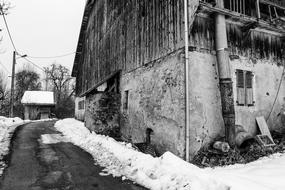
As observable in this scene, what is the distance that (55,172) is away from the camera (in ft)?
18.5

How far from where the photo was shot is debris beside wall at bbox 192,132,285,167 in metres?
6.20

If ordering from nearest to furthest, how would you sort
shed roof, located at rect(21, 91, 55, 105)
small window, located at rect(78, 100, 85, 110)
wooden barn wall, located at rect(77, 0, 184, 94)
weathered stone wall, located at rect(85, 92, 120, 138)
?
wooden barn wall, located at rect(77, 0, 184, 94) < weathered stone wall, located at rect(85, 92, 120, 138) < small window, located at rect(78, 100, 85, 110) < shed roof, located at rect(21, 91, 55, 105)

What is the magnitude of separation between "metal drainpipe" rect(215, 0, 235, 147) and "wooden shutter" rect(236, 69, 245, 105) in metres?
0.85

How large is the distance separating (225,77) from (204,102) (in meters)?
1.03

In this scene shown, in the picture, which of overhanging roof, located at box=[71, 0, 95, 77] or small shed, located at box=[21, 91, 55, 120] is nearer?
overhanging roof, located at box=[71, 0, 95, 77]

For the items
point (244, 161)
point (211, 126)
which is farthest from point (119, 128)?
point (244, 161)

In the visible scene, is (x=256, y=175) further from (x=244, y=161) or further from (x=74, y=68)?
(x=74, y=68)

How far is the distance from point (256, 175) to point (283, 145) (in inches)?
128

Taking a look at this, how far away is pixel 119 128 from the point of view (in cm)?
1115

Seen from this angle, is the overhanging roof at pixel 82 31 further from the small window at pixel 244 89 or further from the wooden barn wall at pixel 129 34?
the small window at pixel 244 89

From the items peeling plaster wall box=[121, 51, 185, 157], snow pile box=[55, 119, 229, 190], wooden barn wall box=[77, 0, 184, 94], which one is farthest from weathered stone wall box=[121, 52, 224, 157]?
snow pile box=[55, 119, 229, 190]

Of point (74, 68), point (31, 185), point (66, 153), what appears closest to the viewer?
point (31, 185)

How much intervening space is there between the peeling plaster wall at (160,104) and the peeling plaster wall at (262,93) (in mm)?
2093

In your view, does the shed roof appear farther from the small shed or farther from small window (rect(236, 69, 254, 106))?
small window (rect(236, 69, 254, 106))
